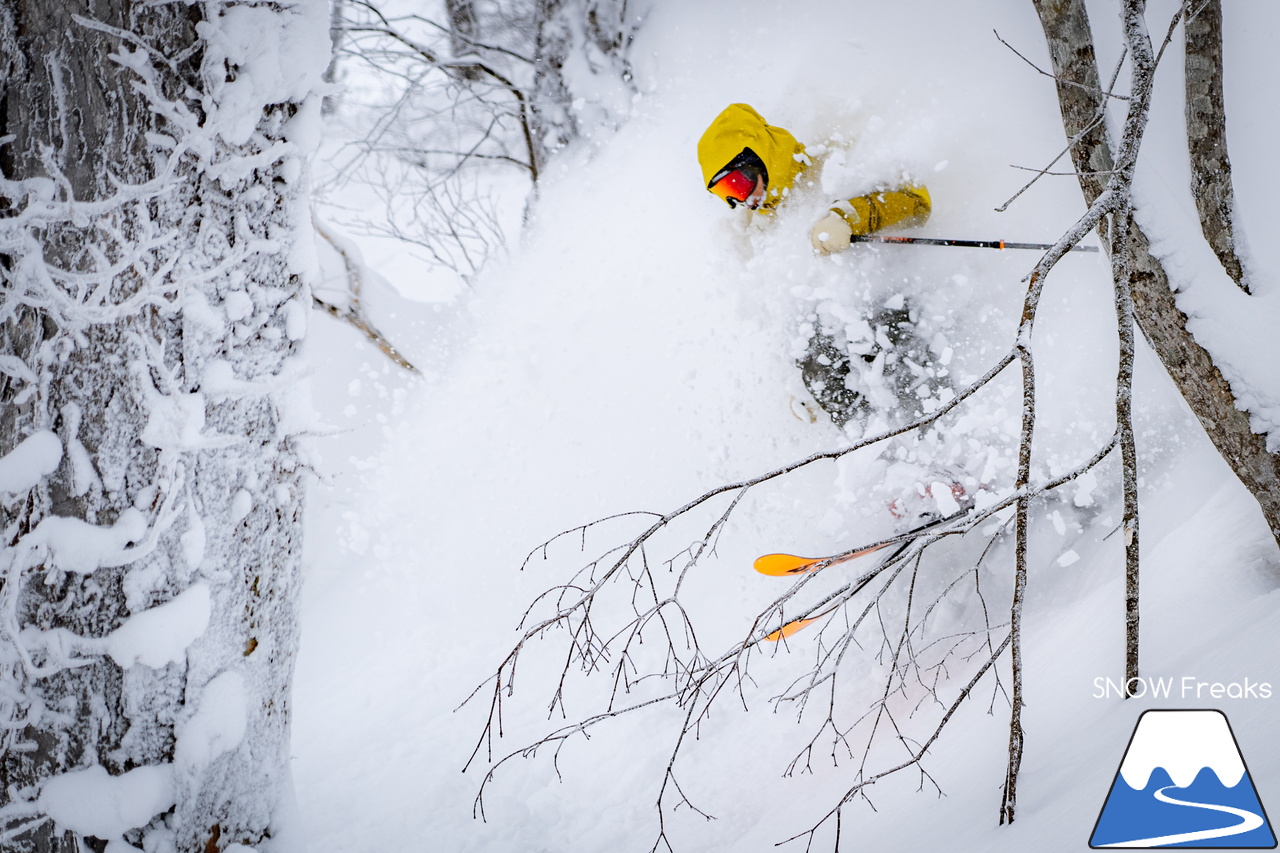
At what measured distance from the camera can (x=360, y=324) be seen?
391cm

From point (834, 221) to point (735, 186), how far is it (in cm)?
45

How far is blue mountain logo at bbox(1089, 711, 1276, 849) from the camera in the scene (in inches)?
38.2

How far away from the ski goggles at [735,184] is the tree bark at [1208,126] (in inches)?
55.9

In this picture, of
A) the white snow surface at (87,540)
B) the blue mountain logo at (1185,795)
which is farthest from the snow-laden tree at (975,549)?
the white snow surface at (87,540)

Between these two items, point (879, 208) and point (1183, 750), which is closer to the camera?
point (1183, 750)

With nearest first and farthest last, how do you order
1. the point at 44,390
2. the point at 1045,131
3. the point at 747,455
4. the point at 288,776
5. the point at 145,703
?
the point at 44,390, the point at 145,703, the point at 288,776, the point at 1045,131, the point at 747,455

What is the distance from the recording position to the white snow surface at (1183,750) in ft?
3.43

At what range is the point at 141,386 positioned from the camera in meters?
1.38

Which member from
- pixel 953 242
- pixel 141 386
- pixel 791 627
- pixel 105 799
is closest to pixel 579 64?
pixel 953 242

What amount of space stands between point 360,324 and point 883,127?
10.4ft

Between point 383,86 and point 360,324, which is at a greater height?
point 383,86

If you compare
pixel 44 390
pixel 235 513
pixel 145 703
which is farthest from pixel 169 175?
pixel 145 703

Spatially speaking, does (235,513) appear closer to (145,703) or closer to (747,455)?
(145,703)

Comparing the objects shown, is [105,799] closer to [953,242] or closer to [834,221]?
[834,221]
